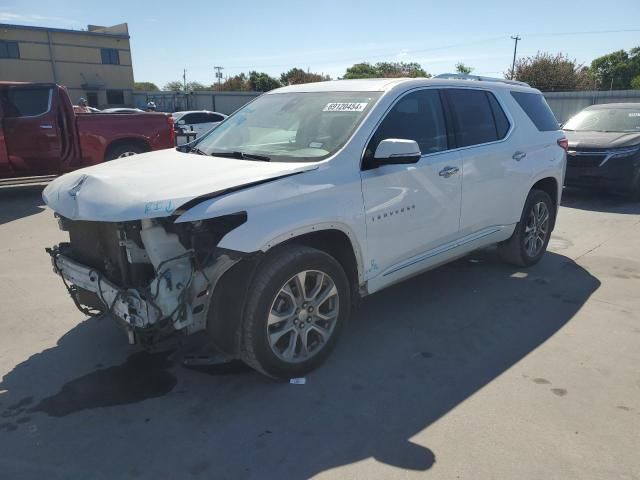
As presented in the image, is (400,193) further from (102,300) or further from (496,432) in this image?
(102,300)

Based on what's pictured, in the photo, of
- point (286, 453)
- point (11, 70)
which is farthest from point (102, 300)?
point (11, 70)

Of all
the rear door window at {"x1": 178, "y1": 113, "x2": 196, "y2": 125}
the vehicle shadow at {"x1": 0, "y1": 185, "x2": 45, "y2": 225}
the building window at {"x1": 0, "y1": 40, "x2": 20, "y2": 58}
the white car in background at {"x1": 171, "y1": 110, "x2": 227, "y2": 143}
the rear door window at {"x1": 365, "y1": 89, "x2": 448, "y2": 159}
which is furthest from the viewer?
the building window at {"x1": 0, "y1": 40, "x2": 20, "y2": 58}

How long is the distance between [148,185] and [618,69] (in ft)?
261

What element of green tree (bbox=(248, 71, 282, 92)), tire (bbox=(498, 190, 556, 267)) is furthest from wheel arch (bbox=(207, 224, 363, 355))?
green tree (bbox=(248, 71, 282, 92))

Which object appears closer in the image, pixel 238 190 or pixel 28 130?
pixel 238 190

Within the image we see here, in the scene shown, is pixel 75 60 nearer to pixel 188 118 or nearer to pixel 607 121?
pixel 188 118

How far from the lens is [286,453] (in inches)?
105

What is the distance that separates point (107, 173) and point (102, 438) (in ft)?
5.34

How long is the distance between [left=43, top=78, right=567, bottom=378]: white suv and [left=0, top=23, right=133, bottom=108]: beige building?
4806cm

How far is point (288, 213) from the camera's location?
3053mm

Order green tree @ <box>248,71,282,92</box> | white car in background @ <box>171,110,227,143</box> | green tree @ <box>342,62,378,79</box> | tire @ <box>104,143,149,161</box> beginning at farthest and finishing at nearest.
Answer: green tree @ <box>342,62,378,79</box> < green tree @ <box>248,71,282,92</box> < white car in background @ <box>171,110,227,143</box> < tire @ <box>104,143,149,161</box>

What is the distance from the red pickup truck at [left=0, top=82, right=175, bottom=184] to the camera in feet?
28.6

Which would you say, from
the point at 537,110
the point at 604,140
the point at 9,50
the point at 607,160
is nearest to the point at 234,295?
the point at 537,110

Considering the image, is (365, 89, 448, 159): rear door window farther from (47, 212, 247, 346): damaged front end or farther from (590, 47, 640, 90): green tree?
(590, 47, 640, 90): green tree
